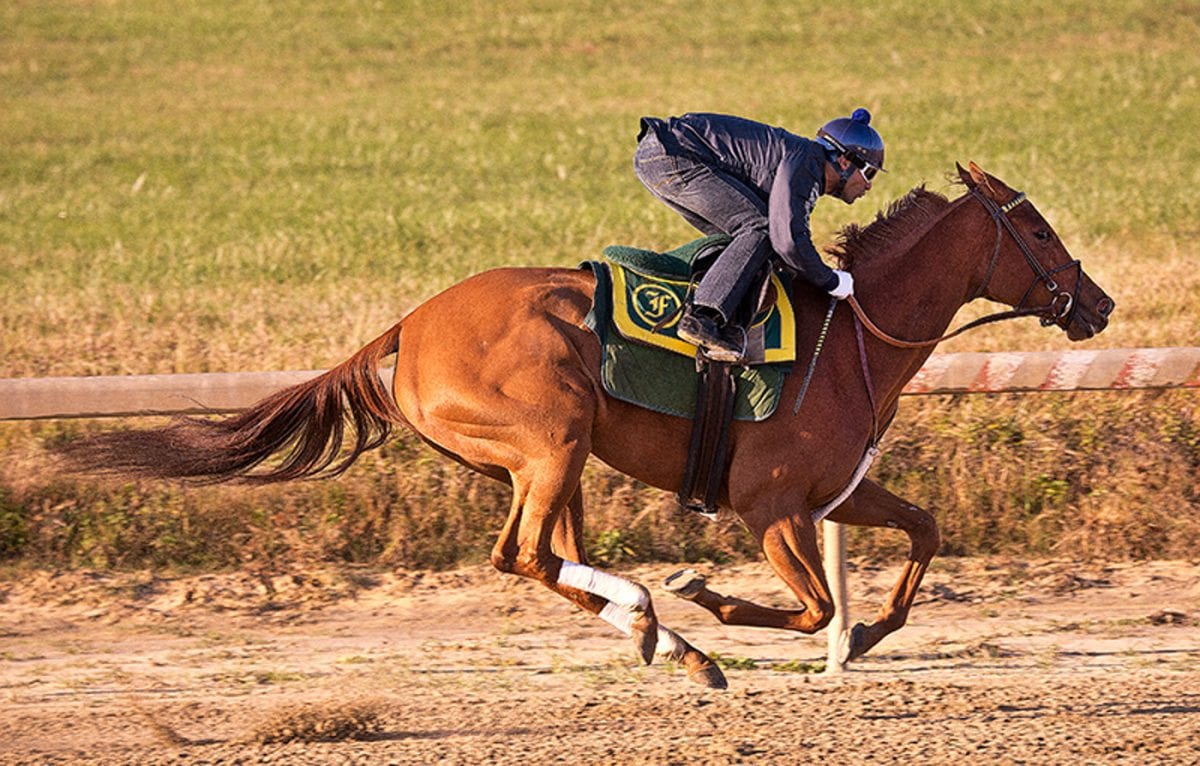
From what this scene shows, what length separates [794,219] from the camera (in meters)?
5.52

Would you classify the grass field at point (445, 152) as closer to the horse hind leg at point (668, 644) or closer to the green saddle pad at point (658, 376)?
the green saddle pad at point (658, 376)

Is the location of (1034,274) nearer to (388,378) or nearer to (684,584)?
(684,584)

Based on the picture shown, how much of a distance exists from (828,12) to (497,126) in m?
7.99

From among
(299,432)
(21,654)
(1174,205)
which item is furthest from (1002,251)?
(1174,205)

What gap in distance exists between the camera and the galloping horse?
5.54 m

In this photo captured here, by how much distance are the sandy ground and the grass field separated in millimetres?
467

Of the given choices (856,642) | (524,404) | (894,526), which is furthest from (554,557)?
(894,526)

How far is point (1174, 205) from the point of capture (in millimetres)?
13164

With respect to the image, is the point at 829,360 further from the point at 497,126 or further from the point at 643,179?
the point at 497,126

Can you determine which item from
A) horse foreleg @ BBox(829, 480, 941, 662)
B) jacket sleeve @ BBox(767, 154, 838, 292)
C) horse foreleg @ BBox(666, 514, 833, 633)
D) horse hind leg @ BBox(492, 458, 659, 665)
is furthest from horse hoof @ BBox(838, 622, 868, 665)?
jacket sleeve @ BBox(767, 154, 838, 292)

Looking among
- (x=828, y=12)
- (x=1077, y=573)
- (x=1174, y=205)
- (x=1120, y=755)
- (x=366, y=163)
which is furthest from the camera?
(x=828, y=12)

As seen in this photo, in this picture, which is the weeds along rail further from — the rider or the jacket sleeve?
the jacket sleeve

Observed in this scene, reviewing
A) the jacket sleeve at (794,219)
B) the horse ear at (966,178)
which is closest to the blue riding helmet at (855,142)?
the jacket sleeve at (794,219)

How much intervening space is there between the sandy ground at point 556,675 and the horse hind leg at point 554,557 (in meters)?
0.39
